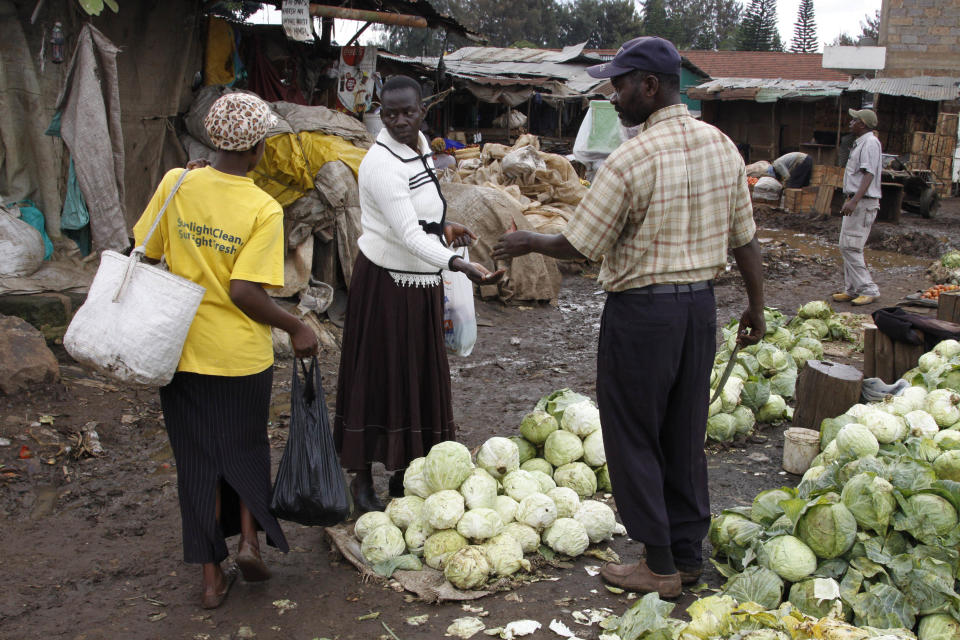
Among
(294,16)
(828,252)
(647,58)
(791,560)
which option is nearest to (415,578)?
(791,560)

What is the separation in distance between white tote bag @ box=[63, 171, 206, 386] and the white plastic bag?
3.77m

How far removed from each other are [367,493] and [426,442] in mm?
385

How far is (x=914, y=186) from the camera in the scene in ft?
56.8

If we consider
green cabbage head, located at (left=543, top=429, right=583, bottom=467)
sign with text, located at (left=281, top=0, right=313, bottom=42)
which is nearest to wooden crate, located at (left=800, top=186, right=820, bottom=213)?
sign with text, located at (left=281, top=0, right=313, bottom=42)

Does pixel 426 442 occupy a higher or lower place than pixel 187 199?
lower

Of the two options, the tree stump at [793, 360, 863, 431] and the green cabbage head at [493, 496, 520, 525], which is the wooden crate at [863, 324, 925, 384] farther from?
the green cabbage head at [493, 496, 520, 525]

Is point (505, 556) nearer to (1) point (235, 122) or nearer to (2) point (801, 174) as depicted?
(1) point (235, 122)

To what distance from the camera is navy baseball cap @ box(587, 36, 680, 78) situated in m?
2.79

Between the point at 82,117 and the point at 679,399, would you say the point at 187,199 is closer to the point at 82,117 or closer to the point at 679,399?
the point at 679,399

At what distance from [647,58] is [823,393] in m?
2.95

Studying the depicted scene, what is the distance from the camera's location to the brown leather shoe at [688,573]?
10.7 feet

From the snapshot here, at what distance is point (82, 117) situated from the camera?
614cm

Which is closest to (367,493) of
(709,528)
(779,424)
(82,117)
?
(709,528)

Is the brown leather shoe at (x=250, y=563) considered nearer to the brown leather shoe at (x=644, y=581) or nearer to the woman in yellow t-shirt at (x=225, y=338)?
the woman in yellow t-shirt at (x=225, y=338)
